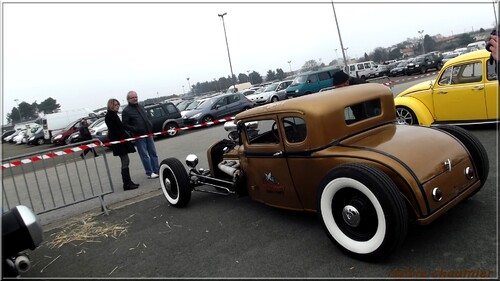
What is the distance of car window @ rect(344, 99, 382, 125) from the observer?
389 centimetres

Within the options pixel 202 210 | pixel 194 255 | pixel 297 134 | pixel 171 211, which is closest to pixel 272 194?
pixel 297 134

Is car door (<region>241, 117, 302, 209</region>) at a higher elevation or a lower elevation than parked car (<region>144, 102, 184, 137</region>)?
lower

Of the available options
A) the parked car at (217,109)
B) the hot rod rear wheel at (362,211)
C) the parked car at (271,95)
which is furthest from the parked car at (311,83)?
the hot rod rear wheel at (362,211)

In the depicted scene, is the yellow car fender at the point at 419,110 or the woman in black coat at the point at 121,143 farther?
the yellow car fender at the point at 419,110

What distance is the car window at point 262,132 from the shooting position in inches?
165

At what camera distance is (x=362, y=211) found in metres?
3.17

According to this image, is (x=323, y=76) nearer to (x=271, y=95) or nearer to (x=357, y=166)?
(x=271, y=95)

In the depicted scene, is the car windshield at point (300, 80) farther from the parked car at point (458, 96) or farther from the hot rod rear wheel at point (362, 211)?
the hot rod rear wheel at point (362, 211)

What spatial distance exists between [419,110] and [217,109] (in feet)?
41.3

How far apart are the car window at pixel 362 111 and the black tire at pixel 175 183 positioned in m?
2.52

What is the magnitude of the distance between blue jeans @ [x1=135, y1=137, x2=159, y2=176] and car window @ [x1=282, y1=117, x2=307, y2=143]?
15.1 ft

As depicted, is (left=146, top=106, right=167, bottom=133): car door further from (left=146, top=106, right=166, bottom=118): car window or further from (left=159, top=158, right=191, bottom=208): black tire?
(left=159, top=158, right=191, bottom=208): black tire

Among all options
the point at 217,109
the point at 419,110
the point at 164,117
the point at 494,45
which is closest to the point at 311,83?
the point at 217,109

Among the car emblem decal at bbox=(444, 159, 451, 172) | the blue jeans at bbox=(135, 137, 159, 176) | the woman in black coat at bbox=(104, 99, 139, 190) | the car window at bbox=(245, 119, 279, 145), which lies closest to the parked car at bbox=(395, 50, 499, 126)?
the car emblem decal at bbox=(444, 159, 451, 172)
